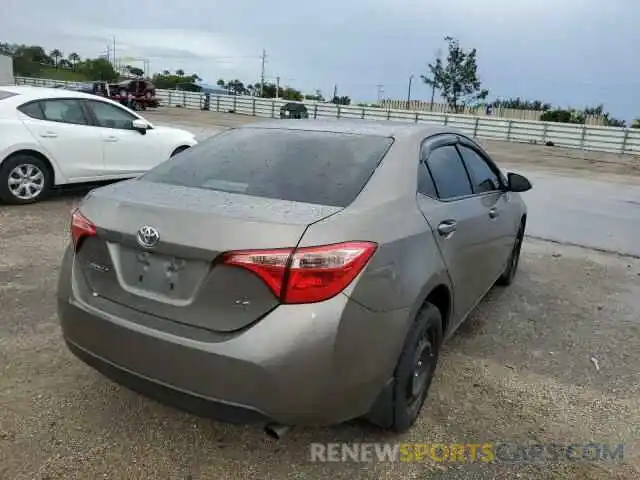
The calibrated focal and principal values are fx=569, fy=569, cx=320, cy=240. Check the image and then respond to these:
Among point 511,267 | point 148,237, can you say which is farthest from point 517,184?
point 148,237

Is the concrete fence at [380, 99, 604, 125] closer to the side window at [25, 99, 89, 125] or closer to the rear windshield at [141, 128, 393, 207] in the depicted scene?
the side window at [25, 99, 89, 125]

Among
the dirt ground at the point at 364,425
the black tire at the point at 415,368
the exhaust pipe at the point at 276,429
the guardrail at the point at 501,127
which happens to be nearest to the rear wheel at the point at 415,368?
the black tire at the point at 415,368

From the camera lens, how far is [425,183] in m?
2.91

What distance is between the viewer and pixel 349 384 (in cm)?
222

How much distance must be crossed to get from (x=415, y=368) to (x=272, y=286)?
938 mm

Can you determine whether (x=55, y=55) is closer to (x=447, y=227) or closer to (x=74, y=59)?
(x=74, y=59)

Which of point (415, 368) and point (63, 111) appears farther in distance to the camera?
point (63, 111)

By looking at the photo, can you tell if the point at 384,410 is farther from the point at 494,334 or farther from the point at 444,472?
the point at 494,334

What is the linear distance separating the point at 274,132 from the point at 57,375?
1824 mm

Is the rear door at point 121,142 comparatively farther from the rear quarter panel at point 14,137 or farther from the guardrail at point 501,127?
the guardrail at point 501,127

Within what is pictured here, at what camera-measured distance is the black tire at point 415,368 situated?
2514 millimetres

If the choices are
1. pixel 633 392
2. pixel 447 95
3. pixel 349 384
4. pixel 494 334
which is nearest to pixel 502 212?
pixel 494 334

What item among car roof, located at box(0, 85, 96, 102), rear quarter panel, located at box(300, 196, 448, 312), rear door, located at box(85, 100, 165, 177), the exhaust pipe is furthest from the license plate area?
rear door, located at box(85, 100, 165, 177)

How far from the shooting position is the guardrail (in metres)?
26.6
